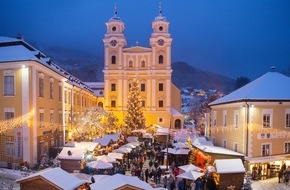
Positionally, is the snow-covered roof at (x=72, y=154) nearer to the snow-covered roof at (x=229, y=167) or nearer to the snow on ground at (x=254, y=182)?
the snow on ground at (x=254, y=182)

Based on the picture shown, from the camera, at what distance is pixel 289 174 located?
24.7 m

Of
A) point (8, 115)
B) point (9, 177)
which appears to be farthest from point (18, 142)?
point (9, 177)

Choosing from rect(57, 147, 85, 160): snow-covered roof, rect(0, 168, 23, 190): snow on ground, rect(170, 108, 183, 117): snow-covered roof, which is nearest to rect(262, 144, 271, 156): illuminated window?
rect(57, 147, 85, 160): snow-covered roof

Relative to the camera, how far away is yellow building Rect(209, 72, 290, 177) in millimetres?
27370

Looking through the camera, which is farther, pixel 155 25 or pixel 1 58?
pixel 155 25

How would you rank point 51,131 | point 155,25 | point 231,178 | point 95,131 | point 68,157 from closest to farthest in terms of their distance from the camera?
point 231,178 < point 68,157 < point 51,131 < point 95,131 < point 155,25

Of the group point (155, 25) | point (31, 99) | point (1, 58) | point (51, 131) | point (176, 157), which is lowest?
point (176, 157)

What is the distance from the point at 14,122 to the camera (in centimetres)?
2678

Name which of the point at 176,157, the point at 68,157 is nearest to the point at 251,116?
the point at 176,157

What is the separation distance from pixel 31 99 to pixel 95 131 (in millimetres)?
15602

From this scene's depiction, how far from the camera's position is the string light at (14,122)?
26.6m

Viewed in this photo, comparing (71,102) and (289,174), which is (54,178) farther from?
(71,102)

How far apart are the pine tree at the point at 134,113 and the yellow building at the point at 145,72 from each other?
21.7 ft

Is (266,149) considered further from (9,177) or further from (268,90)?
(9,177)
